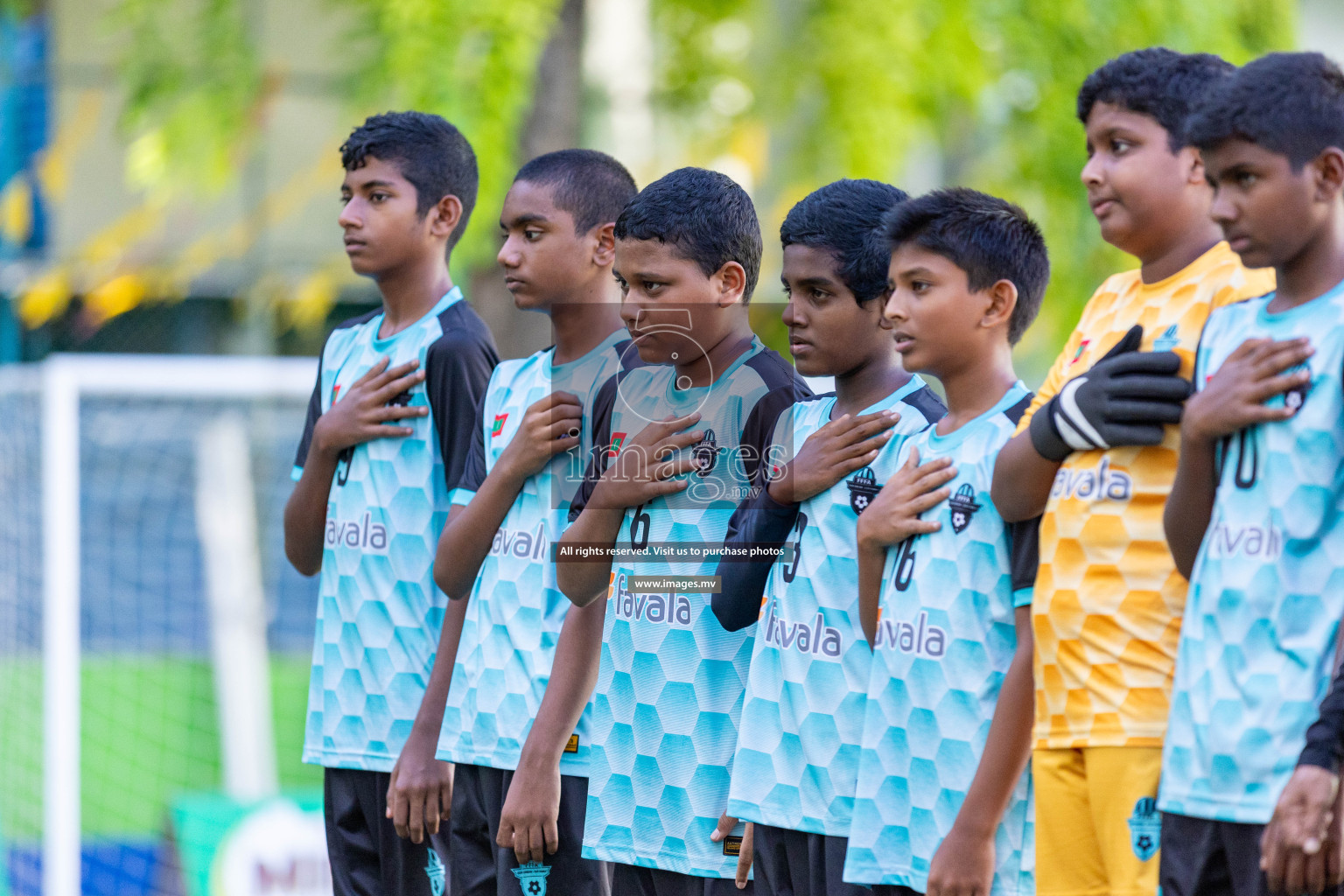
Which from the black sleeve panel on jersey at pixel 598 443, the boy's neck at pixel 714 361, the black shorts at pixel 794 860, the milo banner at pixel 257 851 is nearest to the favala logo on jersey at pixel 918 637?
the black shorts at pixel 794 860

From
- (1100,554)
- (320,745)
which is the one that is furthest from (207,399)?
(1100,554)

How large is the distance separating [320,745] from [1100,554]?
1794 mm

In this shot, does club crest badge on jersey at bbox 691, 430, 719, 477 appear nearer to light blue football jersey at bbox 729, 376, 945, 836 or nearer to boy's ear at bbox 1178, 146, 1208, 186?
light blue football jersey at bbox 729, 376, 945, 836

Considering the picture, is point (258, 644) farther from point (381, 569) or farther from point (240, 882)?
point (381, 569)

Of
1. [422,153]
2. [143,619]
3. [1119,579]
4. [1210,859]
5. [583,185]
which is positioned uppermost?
[422,153]

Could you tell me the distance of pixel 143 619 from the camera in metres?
7.14

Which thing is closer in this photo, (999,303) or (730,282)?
(999,303)

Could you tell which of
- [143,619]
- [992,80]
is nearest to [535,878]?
[143,619]

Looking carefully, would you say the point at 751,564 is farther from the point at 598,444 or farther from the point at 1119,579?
the point at 1119,579

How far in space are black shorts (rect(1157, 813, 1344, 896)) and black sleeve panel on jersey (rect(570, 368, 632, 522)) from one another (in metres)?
1.20

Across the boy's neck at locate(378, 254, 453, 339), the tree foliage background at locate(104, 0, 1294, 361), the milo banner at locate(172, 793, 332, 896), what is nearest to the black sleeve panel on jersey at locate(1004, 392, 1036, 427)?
the boy's neck at locate(378, 254, 453, 339)

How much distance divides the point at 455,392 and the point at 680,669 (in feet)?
2.72

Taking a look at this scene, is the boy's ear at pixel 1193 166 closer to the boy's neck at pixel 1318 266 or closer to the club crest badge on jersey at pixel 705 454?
the boy's neck at pixel 1318 266

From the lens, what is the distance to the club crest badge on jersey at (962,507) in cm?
232
